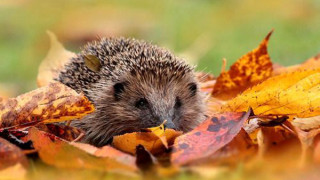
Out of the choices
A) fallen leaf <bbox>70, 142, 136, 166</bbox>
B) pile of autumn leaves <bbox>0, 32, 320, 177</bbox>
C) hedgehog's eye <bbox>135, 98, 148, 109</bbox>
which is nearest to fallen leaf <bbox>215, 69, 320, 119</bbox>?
pile of autumn leaves <bbox>0, 32, 320, 177</bbox>

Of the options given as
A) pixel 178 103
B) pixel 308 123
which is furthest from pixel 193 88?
pixel 308 123

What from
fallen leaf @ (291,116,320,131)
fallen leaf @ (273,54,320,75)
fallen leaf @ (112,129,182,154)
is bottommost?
fallen leaf @ (112,129,182,154)

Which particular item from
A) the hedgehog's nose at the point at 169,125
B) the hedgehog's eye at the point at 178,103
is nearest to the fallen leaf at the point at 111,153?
the hedgehog's nose at the point at 169,125

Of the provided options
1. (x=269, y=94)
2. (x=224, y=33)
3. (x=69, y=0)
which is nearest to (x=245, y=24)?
(x=224, y=33)

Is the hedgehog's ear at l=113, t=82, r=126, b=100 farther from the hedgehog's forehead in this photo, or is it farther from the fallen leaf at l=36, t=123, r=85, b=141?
the fallen leaf at l=36, t=123, r=85, b=141

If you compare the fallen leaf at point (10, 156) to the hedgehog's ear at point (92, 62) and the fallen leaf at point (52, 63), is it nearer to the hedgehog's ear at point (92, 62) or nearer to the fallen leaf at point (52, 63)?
the hedgehog's ear at point (92, 62)

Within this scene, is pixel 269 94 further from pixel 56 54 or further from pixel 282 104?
pixel 56 54
